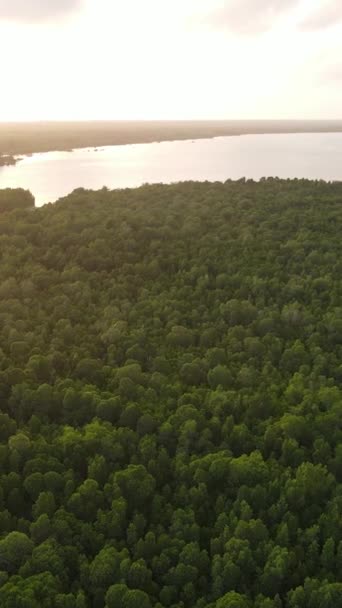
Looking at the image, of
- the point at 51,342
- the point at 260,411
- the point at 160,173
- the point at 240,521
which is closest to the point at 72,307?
the point at 51,342

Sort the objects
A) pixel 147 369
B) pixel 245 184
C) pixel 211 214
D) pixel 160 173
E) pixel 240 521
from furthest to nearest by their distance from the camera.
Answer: pixel 160 173 < pixel 245 184 < pixel 211 214 < pixel 147 369 < pixel 240 521

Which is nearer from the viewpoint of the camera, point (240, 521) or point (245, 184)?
point (240, 521)

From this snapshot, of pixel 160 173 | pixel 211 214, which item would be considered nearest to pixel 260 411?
pixel 211 214

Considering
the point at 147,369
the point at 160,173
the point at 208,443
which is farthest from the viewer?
the point at 160,173

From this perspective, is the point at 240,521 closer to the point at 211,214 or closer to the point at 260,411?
the point at 260,411

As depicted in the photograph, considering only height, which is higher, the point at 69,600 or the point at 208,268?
the point at 208,268

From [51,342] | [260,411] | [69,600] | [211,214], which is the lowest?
[69,600]

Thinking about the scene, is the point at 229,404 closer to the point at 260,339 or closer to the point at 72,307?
the point at 260,339
